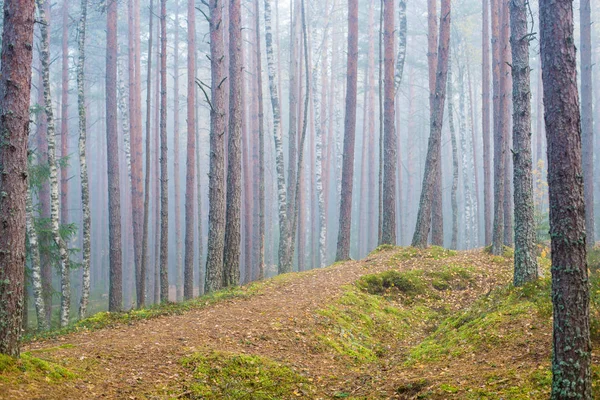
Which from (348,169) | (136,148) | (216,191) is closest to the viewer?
(216,191)

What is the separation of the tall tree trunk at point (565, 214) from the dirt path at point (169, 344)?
417cm

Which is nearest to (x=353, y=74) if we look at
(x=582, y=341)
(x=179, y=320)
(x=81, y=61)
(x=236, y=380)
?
(x=81, y=61)

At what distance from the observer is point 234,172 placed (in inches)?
559

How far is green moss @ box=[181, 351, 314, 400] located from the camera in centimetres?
676

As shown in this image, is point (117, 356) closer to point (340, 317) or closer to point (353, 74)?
point (340, 317)

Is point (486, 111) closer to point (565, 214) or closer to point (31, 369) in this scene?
point (565, 214)

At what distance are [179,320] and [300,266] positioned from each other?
17529mm

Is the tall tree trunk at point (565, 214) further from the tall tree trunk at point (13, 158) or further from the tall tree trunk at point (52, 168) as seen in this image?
the tall tree trunk at point (52, 168)

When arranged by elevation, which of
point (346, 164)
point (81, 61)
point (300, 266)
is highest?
point (81, 61)

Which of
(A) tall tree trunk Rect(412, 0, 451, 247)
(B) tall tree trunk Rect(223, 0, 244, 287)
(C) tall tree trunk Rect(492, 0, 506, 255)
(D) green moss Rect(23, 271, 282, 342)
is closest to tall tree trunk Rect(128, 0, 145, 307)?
(B) tall tree trunk Rect(223, 0, 244, 287)

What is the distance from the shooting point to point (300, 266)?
2716 centimetres

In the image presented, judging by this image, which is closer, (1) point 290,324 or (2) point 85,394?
(2) point 85,394

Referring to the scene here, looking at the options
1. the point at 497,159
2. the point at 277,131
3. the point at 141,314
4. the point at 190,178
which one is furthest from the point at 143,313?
the point at 277,131

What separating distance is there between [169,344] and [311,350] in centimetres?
245
